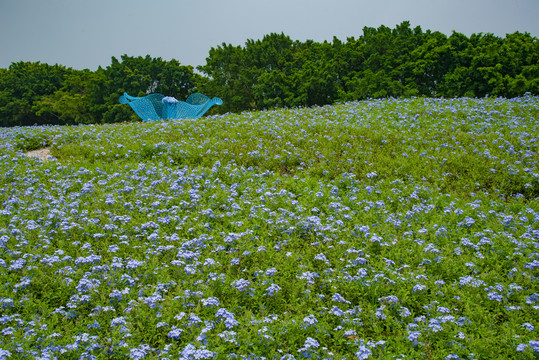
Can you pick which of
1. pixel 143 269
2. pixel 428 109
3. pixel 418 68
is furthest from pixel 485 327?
pixel 418 68

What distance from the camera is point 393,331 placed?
4.07 meters

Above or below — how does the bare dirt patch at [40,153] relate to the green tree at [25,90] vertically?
below

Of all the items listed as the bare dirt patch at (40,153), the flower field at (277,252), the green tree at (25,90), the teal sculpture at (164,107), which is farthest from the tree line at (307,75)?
the bare dirt patch at (40,153)

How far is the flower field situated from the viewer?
3.93 metres

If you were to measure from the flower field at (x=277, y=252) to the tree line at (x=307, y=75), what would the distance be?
989 cm

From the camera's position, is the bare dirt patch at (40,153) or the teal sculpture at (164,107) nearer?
the bare dirt patch at (40,153)

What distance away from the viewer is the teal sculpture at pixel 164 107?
65.6ft

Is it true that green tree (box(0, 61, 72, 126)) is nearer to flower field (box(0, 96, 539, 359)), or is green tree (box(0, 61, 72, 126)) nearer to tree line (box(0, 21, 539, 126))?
tree line (box(0, 21, 539, 126))

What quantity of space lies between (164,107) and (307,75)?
8069 mm

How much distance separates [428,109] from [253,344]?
11698 mm

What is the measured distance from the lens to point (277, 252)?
17.8 ft

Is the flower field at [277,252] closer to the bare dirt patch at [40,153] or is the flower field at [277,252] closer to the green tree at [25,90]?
the bare dirt patch at [40,153]

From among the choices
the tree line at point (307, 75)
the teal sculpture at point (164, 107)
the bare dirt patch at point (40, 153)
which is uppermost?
the tree line at point (307, 75)

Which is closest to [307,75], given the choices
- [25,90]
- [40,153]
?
[40,153]
